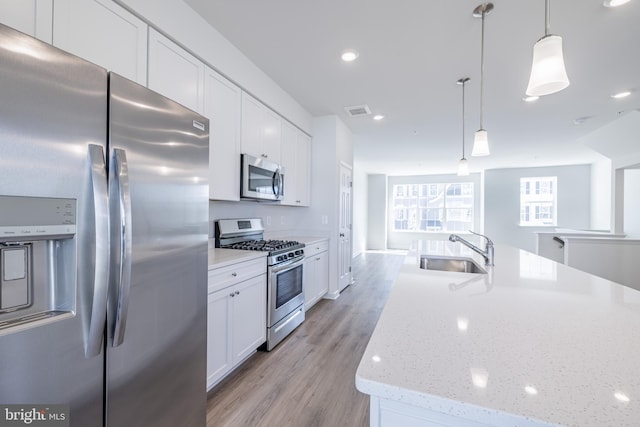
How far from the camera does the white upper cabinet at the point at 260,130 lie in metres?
2.66

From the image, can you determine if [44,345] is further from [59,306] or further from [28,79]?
[28,79]

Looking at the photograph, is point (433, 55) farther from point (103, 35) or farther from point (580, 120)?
point (580, 120)

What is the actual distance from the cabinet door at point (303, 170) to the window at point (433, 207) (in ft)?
21.8

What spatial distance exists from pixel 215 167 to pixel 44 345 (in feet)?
5.35

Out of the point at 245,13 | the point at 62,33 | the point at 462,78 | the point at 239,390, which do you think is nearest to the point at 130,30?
the point at 62,33

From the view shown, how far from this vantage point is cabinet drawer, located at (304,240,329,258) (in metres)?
3.25

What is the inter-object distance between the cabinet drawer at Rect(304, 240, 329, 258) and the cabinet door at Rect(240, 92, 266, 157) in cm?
121

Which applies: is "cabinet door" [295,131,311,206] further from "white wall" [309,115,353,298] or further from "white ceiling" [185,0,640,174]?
"white ceiling" [185,0,640,174]

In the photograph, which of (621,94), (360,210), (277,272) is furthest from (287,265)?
(360,210)

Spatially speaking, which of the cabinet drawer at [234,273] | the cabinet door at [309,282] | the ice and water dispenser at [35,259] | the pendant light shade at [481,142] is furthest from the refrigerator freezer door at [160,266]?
the pendant light shade at [481,142]

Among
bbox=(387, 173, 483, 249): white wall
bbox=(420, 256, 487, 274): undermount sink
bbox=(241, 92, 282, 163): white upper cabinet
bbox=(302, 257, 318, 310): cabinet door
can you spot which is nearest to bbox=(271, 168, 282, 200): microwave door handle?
bbox=(241, 92, 282, 163): white upper cabinet

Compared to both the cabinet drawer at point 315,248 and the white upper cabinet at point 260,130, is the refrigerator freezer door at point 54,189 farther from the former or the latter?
the cabinet drawer at point 315,248

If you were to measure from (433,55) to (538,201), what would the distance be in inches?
313

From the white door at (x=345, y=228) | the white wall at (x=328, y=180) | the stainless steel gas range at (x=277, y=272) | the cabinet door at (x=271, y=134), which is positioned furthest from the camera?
the white door at (x=345, y=228)
